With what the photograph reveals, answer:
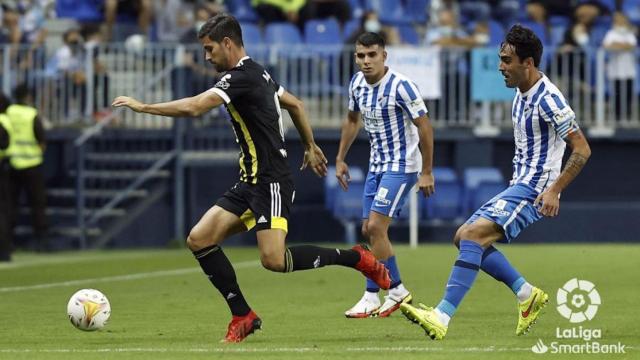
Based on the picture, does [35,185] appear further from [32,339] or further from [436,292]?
[32,339]

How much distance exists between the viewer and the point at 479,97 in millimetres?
24328

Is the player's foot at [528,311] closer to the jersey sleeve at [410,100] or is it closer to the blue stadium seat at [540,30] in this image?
the jersey sleeve at [410,100]

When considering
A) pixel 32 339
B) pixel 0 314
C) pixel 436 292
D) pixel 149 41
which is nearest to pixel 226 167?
pixel 149 41

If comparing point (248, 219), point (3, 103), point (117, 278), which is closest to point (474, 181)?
point (3, 103)

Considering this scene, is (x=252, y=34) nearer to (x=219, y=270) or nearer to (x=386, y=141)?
(x=386, y=141)

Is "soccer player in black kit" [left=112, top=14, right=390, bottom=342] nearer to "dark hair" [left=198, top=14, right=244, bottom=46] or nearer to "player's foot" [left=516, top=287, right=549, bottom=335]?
"dark hair" [left=198, top=14, right=244, bottom=46]

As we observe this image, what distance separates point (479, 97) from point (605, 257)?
516 centimetres

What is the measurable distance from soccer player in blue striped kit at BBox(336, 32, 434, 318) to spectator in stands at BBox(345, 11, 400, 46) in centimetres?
1160

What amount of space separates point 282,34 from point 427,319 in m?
15.4

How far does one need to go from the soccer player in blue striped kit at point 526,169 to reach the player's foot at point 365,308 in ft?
6.15

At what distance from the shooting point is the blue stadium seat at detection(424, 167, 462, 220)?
2414 cm

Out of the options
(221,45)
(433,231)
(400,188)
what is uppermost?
(221,45)

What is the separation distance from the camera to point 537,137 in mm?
10680

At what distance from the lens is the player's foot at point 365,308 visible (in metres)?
12.4
